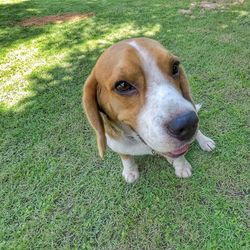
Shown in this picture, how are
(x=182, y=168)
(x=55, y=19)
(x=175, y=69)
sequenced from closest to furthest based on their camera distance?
(x=175, y=69), (x=182, y=168), (x=55, y=19)

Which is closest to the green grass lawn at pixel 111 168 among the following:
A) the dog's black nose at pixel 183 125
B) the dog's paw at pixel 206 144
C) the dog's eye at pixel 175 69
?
the dog's paw at pixel 206 144

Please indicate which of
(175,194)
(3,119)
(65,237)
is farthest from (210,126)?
(3,119)

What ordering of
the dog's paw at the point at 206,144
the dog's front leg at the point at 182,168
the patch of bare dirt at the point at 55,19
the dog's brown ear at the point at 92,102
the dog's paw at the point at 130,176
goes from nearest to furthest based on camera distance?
the dog's brown ear at the point at 92,102, the dog's front leg at the point at 182,168, the dog's paw at the point at 130,176, the dog's paw at the point at 206,144, the patch of bare dirt at the point at 55,19

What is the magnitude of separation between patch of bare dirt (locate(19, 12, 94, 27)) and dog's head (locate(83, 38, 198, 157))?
20.8 feet

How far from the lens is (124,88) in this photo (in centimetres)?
261

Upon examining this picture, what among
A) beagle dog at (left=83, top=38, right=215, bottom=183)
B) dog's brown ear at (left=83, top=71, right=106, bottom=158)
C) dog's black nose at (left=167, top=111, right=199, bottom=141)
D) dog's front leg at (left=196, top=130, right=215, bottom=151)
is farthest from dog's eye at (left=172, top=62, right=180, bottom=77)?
dog's front leg at (left=196, top=130, right=215, bottom=151)

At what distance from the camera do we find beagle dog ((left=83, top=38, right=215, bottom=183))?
2.40 meters

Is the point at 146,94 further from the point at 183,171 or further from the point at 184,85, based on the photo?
the point at 183,171

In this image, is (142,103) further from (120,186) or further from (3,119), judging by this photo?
(3,119)

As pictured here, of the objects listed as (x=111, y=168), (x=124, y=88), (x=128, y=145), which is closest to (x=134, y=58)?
(x=124, y=88)

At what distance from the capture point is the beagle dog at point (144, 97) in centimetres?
240

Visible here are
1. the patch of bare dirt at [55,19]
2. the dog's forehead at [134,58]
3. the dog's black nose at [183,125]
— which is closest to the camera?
the dog's black nose at [183,125]

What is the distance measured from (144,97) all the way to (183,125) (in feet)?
1.23

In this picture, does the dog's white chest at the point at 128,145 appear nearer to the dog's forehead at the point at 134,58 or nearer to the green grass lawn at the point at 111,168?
the green grass lawn at the point at 111,168
